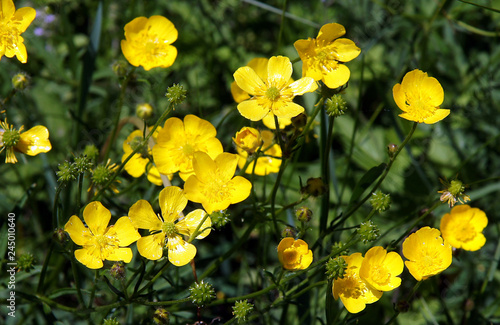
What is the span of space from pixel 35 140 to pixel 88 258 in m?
0.59

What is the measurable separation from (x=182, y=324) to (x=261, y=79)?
116cm

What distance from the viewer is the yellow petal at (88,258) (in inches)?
66.7

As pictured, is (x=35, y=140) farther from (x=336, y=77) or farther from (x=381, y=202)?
(x=381, y=202)

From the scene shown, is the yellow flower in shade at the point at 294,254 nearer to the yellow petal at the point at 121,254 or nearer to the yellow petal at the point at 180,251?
the yellow petal at the point at 180,251

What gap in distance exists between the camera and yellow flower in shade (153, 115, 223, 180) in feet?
6.17

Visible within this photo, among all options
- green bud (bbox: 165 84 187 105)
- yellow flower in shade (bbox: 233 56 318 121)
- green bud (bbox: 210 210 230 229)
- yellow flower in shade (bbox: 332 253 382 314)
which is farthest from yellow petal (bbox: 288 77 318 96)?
yellow flower in shade (bbox: 332 253 382 314)

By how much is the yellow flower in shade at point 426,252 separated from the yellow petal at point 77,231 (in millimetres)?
1210

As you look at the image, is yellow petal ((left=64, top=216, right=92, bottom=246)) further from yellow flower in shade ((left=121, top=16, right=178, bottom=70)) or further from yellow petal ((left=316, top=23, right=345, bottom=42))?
yellow petal ((left=316, top=23, right=345, bottom=42))

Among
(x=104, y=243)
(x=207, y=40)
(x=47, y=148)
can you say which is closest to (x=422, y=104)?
(x=104, y=243)

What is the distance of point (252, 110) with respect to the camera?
1777mm

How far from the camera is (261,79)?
1942 millimetres

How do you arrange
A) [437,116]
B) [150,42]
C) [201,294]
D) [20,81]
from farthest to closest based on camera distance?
[150,42]
[20,81]
[437,116]
[201,294]

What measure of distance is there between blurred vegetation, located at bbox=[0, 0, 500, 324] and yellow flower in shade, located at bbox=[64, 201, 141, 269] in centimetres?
61

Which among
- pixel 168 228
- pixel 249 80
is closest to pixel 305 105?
pixel 249 80
